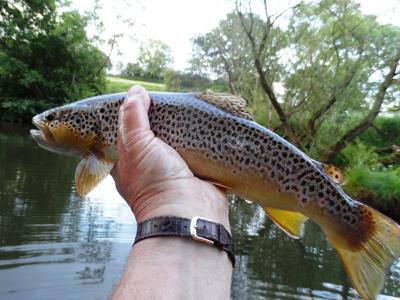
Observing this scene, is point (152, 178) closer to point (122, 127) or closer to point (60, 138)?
point (122, 127)

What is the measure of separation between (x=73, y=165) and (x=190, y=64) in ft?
156

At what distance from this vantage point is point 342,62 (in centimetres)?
1959

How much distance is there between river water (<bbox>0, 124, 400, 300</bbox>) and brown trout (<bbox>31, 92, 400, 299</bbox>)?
4.87 metres

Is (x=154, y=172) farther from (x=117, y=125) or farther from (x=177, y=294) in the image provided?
(x=177, y=294)

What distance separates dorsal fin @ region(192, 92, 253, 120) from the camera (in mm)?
3021

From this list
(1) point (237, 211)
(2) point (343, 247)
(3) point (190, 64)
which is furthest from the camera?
(3) point (190, 64)

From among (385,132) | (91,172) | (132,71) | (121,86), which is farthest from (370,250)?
(132,71)

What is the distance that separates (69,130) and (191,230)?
1.62 metres

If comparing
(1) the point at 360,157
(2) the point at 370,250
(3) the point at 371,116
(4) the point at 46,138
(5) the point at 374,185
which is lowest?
(5) the point at 374,185

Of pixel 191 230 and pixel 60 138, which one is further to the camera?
pixel 60 138

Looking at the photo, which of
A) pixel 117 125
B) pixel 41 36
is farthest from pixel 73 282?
pixel 41 36

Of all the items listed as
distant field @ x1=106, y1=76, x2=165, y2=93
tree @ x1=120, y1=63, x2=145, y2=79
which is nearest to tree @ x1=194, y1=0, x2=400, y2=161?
distant field @ x1=106, y1=76, x2=165, y2=93

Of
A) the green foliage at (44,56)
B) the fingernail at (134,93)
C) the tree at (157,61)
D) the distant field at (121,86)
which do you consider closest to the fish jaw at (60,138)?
the fingernail at (134,93)

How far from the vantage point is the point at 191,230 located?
7.29ft
